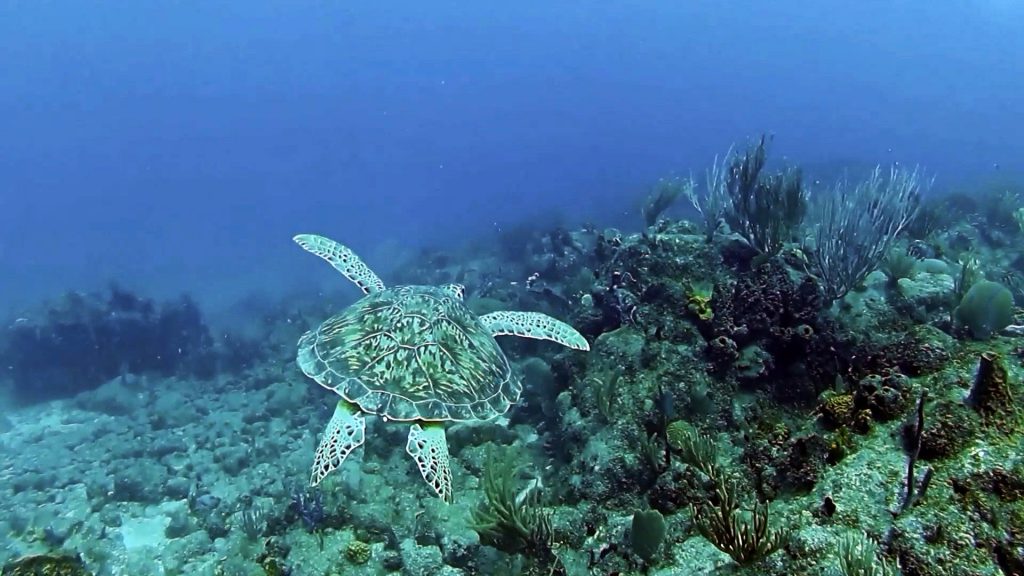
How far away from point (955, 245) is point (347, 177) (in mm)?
108164

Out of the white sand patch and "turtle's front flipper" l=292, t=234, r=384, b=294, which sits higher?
"turtle's front flipper" l=292, t=234, r=384, b=294

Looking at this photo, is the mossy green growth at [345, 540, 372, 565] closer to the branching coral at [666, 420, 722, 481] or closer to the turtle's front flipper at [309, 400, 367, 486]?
the turtle's front flipper at [309, 400, 367, 486]

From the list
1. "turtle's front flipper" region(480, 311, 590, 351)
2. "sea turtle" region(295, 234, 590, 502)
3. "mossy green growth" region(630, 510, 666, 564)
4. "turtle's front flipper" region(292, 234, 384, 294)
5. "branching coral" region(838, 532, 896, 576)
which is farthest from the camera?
"turtle's front flipper" region(292, 234, 384, 294)

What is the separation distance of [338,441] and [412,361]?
40.0 inches

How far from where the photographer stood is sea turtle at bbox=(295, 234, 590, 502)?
5027 mm

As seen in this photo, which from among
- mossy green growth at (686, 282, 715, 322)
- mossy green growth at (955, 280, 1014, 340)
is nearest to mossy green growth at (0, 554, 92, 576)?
mossy green growth at (686, 282, 715, 322)

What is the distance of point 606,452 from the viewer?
202 inches

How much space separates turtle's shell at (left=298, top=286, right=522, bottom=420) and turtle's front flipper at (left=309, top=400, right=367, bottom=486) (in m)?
0.16

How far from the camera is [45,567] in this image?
505 cm

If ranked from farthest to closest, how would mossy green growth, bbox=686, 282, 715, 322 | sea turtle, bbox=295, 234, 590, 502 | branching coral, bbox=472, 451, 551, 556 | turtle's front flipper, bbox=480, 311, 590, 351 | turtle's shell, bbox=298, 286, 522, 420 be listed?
turtle's front flipper, bbox=480, 311, 590, 351, mossy green growth, bbox=686, 282, 715, 322, turtle's shell, bbox=298, 286, 522, 420, sea turtle, bbox=295, 234, 590, 502, branching coral, bbox=472, 451, 551, 556

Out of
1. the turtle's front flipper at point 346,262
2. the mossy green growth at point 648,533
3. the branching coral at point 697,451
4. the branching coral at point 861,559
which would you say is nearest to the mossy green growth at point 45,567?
the turtle's front flipper at point 346,262

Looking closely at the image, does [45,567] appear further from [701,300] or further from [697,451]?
[701,300]

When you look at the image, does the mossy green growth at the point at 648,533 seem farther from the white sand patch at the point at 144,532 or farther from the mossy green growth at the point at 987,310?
the white sand patch at the point at 144,532

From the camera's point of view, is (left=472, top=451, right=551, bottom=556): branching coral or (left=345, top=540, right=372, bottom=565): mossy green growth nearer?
(left=472, top=451, right=551, bottom=556): branching coral
